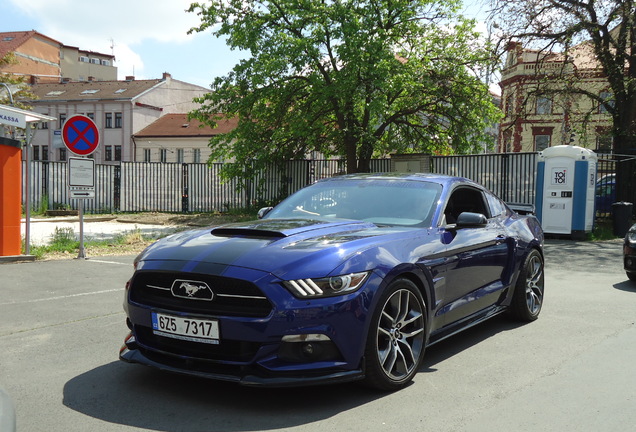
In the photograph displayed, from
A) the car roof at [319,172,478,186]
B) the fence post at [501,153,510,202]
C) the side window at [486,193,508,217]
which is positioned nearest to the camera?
the car roof at [319,172,478,186]

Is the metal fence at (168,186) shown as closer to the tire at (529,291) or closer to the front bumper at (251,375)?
the tire at (529,291)

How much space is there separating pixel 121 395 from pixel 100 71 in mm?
82557

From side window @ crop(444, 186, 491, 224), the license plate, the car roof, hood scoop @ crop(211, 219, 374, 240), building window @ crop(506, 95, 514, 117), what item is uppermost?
building window @ crop(506, 95, 514, 117)

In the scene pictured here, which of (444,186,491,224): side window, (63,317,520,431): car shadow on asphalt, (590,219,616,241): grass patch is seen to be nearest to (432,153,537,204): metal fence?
(590,219,616,241): grass patch

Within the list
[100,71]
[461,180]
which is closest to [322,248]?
[461,180]

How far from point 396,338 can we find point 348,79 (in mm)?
16977

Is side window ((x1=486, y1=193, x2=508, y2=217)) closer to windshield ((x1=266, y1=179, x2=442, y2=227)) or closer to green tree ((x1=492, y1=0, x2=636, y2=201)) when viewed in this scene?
windshield ((x1=266, y1=179, x2=442, y2=227))

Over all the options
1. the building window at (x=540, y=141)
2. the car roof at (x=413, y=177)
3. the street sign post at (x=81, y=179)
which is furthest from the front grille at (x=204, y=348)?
the building window at (x=540, y=141)

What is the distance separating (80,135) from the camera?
11.8 meters

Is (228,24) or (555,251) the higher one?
(228,24)

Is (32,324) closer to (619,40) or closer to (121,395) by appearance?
(121,395)

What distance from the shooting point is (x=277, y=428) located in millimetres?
3555

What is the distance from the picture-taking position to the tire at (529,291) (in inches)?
250

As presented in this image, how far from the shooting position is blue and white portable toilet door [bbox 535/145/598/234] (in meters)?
16.6
